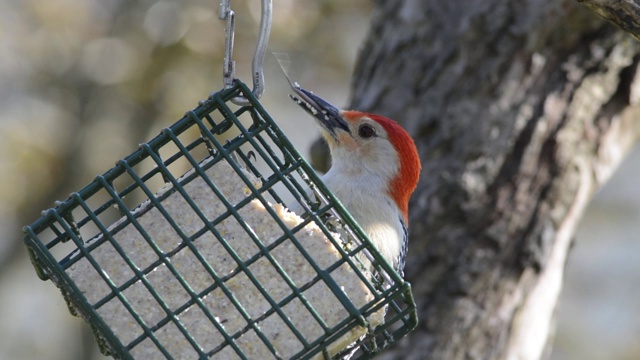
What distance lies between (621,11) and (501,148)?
239cm

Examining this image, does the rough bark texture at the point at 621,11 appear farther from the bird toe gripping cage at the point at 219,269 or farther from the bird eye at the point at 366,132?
Result: the bird eye at the point at 366,132

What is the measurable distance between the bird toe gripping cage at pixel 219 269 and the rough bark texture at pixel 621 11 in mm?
1433

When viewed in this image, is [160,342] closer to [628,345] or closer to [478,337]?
[478,337]

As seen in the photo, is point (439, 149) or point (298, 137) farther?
point (298, 137)

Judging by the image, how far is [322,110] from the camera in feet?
18.7

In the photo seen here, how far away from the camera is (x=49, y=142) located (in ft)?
37.5

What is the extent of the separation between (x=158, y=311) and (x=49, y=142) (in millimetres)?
7917

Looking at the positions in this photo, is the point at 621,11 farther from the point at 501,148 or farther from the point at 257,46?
the point at 501,148

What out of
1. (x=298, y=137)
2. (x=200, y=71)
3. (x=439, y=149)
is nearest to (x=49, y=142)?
(x=200, y=71)

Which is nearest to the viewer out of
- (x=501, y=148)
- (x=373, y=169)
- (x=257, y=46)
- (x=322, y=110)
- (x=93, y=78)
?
(x=257, y=46)

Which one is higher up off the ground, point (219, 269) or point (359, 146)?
point (219, 269)

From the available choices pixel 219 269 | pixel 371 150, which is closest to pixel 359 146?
pixel 371 150

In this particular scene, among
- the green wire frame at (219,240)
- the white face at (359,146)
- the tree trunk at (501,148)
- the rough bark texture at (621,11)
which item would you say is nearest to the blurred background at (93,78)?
the tree trunk at (501,148)

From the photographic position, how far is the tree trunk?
6.19 meters
